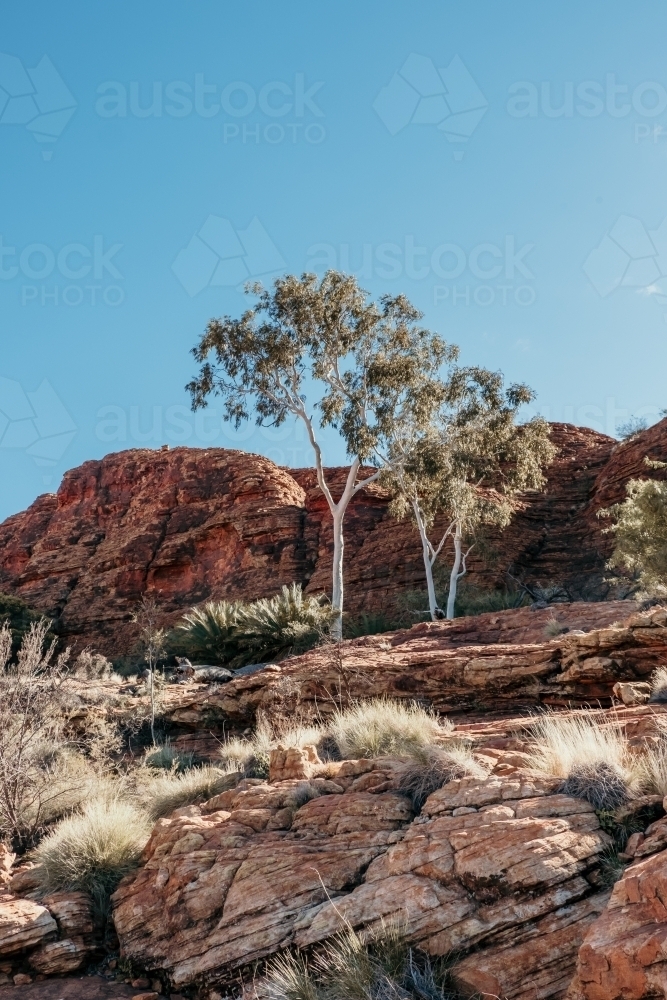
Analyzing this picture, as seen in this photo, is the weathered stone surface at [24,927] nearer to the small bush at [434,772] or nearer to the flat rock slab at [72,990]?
the flat rock slab at [72,990]

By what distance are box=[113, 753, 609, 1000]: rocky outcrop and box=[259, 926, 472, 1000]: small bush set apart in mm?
108

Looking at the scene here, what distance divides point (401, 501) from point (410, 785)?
1730 cm

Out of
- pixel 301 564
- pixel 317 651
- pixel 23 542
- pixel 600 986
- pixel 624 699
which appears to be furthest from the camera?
pixel 23 542

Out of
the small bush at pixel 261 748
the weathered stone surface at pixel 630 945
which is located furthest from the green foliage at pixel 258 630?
the weathered stone surface at pixel 630 945

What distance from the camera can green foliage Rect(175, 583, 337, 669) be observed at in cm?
1738

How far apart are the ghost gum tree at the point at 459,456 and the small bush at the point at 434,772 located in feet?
47.2

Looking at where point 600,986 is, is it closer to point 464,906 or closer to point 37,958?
point 464,906

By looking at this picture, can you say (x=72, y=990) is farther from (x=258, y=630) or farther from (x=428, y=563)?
(x=428, y=563)

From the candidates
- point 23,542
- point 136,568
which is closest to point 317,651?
point 136,568

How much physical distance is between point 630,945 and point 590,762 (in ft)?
6.15

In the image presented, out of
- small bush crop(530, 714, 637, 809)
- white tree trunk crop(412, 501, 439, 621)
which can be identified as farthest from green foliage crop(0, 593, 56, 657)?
small bush crop(530, 714, 637, 809)

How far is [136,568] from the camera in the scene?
31344mm

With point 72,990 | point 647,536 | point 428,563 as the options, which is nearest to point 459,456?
point 428,563

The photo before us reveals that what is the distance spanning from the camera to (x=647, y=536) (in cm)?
1731
